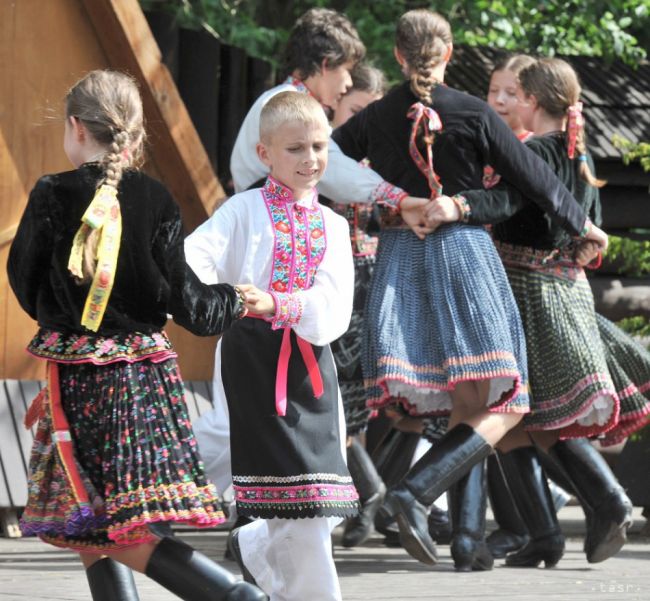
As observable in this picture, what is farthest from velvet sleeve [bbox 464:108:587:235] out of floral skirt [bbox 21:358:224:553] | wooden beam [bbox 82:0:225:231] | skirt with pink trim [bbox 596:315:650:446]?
floral skirt [bbox 21:358:224:553]

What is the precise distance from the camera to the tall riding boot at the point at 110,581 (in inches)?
158

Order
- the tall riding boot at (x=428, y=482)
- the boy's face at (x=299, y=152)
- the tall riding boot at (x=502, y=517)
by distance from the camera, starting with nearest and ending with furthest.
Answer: the boy's face at (x=299, y=152) → the tall riding boot at (x=428, y=482) → the tall riding boot at (x=502, y=517)

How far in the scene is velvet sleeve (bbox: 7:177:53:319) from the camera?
3.91 meters

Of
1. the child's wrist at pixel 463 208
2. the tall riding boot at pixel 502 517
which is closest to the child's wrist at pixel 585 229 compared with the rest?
the child's wrist at pixel 463 208

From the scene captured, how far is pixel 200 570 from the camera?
387cm

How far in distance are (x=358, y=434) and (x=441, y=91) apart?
162 centimetres

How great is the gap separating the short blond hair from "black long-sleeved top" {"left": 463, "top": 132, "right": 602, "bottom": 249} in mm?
1178

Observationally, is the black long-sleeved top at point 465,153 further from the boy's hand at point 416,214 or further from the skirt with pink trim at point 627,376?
the skirt with pink trim at point 627,376

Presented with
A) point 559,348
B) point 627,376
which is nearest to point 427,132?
point 559,348

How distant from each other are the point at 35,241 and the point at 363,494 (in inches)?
115

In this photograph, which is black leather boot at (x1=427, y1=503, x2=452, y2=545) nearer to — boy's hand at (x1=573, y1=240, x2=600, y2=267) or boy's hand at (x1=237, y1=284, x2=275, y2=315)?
boy's hand at (x1=573, y1=240, x2=600, y2=267)

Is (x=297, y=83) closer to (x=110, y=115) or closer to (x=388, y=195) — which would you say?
(x=388, y=195)

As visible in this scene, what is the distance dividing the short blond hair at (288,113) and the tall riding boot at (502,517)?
2178mm

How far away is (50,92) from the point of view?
7062 millimetres
